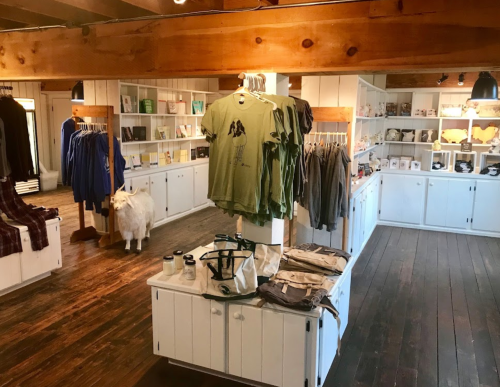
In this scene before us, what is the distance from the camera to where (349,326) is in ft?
12.4

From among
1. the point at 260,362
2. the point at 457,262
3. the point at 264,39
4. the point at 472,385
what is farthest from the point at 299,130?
the point at 457,262

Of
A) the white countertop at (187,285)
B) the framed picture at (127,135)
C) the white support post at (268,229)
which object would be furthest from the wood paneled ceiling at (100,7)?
the framed picture at (127,135)

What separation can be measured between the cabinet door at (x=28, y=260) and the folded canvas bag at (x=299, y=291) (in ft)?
8.84

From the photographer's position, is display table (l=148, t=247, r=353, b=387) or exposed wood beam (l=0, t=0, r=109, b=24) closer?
display table (l=148, t=247, r=353, b=387)

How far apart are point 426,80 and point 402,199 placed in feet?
6.43

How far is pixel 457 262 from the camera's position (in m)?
5.50

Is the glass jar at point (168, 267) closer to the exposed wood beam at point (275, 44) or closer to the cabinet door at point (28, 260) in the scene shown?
the exposed wood beam at point (275, 44)

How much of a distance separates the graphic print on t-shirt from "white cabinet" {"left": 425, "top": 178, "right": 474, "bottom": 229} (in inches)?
198

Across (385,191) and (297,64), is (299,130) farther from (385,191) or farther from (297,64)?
(385,191)

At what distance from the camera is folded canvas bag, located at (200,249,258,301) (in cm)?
260

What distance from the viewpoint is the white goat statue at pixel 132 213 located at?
527 centimetres

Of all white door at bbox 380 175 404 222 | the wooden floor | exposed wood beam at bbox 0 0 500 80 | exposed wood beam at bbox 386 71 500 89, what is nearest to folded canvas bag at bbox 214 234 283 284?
the wooden floor

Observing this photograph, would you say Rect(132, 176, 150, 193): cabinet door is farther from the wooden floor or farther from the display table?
the display table

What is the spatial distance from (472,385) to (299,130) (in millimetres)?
2045
